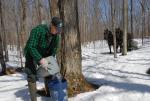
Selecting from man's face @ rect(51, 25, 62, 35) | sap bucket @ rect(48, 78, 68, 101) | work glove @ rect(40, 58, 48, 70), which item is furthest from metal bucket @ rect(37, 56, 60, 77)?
man's face @ rect(51, 25, 62, 35)

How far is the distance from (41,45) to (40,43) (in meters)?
0.05

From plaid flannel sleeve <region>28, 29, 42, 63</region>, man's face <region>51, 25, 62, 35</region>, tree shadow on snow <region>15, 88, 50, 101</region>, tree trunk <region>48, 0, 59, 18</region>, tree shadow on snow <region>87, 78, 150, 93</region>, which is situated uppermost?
tree trunk <region>48, 0, 59, 18</region>

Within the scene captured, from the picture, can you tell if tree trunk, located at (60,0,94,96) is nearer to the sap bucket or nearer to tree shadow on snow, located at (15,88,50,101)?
→ tree shadow on snow, located at (15,88,50,101)

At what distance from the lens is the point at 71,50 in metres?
7.23

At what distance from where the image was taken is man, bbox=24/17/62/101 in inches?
224

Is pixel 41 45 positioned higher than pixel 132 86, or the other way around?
pixel 41 45

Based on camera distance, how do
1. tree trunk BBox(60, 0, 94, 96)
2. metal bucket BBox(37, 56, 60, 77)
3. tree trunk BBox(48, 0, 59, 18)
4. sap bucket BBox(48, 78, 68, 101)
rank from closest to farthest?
metal bucket BBox(37, 56, 60, 77) < sap bucket BBox(48, 78, 68, 101) < tree trunk BBox(60, 0, 94, 96) < tree trunk BBox(48, 0, 59, 18)

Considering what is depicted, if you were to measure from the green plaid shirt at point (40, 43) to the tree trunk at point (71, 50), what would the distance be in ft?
3.78

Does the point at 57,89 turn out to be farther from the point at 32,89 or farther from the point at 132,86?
the point at 132,86

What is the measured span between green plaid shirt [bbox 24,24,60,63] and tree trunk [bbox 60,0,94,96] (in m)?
1.15

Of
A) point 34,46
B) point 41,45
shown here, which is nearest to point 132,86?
point 41,45

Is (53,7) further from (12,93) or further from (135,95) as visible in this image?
(135,95)

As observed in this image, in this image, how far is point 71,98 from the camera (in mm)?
6832

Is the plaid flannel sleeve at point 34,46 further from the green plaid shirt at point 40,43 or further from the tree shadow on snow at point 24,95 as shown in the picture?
the tree shadow on snow at point 24,95
